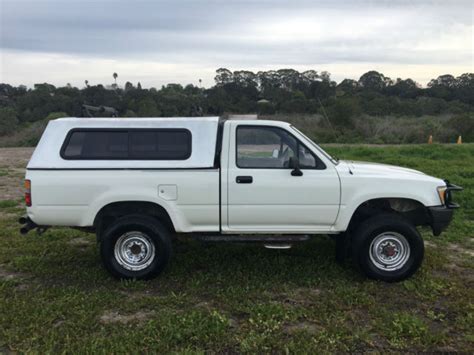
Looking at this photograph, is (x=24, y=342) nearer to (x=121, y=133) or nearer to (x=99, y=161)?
(x=99, y=161)

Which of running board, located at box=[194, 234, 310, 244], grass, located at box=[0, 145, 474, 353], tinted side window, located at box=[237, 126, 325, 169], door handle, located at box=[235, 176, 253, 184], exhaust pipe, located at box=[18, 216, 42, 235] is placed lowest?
grass, located at box=[0, 145, 474, 353]

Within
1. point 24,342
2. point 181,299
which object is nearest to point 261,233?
point 181,299

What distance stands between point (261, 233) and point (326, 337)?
5.12ft

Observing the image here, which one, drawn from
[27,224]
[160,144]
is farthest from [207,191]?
[27,224]

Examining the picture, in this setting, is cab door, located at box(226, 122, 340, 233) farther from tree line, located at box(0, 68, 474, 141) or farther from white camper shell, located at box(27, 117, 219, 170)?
tree line, located at box(0, 68, 474, 141)

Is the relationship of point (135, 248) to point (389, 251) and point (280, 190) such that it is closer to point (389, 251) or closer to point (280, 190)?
point (280, 190)

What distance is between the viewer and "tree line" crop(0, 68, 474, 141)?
28.3 meters

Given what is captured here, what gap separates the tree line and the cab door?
14.7 meters

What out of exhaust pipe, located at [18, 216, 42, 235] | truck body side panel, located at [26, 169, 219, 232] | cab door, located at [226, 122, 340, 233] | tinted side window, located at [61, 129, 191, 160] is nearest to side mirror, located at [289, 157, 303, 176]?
cab door, located at [226, 122, 340, 233]

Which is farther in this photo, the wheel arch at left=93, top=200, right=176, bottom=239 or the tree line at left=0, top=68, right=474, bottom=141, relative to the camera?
the tree line at left=0, top=68, right=474, bottom=141

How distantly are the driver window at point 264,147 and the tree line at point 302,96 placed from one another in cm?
1453

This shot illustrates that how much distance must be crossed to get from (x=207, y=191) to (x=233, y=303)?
1233 mm

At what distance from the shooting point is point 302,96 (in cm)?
3738

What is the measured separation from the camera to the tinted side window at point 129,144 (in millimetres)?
4996
